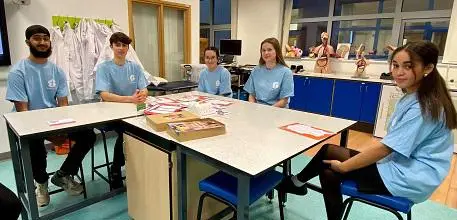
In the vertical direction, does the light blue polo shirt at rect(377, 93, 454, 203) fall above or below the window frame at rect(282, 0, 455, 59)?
below

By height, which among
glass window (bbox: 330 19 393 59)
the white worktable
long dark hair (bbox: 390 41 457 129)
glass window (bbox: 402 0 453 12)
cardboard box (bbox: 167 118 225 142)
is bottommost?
the white worktable

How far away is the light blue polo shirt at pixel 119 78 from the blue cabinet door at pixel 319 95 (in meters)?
3.03

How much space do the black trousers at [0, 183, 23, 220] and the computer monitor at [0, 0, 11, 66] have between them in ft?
6.90

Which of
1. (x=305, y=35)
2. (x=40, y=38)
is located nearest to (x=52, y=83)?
(x=40, y=38)

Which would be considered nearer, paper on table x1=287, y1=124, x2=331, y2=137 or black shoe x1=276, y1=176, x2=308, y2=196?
paper on table x1=287, y1=124, x2=331, y2=137

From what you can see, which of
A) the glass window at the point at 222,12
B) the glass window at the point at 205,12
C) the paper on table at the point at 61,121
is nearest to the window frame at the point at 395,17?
the glass window at the point at 222,12

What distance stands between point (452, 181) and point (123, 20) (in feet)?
13.4

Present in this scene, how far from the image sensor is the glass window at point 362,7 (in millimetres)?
4656

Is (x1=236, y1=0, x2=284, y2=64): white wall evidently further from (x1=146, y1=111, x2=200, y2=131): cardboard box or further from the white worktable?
(x1=146, y1=111, x2=200, y2=131): cardboard box

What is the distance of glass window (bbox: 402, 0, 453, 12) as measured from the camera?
4108mm

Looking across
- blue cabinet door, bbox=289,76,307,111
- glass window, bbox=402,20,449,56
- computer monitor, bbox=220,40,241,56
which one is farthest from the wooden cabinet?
computer monitor, bbox=220,40,241,56

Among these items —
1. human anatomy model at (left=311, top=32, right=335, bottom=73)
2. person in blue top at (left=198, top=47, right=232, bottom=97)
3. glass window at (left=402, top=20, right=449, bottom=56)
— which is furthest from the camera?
human anatomy model at (left=311, top=32, right=335, bottom=73)

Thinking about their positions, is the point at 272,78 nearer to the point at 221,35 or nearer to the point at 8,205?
the point at 8,205

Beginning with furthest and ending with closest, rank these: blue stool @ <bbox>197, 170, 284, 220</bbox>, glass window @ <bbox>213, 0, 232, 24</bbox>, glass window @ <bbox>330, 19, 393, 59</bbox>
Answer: glass window @ <bbox>213, 0, 232, 24</bbox>, glass window @ <bbox>330, 19, 393, 59</bbox>, blue stool @ <bbox>197, 170, 284, 220</bbox>
